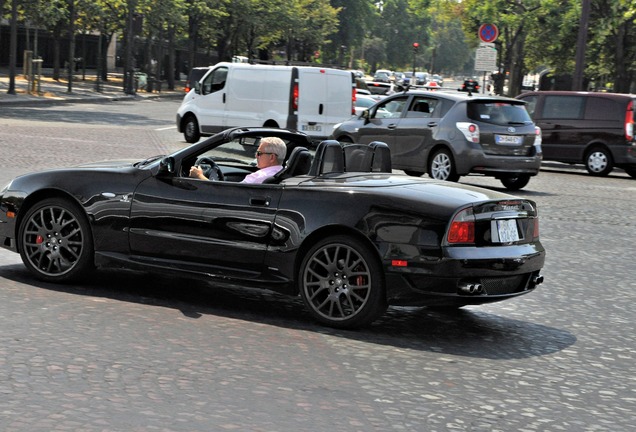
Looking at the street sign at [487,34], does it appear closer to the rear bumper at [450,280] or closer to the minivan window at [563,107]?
the minivan window at [563,107]

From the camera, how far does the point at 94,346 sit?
646 centimetres

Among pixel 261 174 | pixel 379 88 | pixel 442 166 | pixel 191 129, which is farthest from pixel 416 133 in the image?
pixel 379 88

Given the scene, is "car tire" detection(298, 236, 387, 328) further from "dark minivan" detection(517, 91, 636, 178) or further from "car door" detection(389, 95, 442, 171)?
"dark minivan" detection(517, 91, 636, 178)

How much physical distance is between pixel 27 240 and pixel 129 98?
153ft

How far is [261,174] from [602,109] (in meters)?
17.7

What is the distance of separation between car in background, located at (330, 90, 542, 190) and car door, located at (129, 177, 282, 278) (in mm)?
11173

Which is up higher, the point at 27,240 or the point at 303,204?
the point at 303,204

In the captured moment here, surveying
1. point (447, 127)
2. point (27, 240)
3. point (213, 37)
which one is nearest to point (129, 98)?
point (213, 37)

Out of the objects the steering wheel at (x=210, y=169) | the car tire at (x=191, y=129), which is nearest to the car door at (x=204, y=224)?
the steering wheel at (x=210, y=169)

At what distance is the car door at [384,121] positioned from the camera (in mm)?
19859

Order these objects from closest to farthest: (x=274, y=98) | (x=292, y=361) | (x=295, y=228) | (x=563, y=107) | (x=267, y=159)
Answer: (x=292, y=361) < (x=295, y=228) < (x=267, y=159) < (x=563, y=107) < (x=274, y=98)

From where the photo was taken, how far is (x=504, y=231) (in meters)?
7.52

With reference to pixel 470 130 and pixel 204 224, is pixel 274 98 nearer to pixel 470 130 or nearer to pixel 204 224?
pixel 470 130

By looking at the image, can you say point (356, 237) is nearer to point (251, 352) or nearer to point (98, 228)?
point (251, 352)
